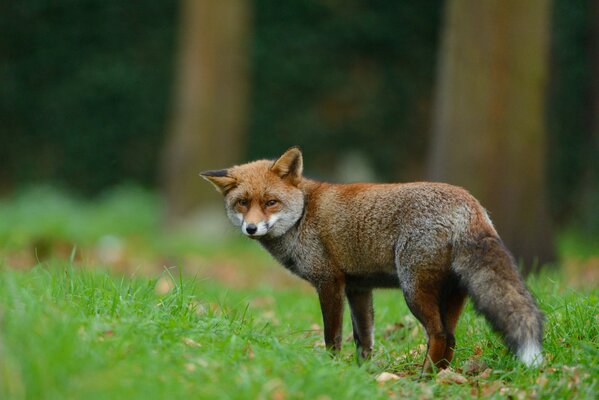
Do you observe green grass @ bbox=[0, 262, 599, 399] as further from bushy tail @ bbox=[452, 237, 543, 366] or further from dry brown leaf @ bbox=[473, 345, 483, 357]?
bushy tail @ bbox=[452, 237, 543, 366]

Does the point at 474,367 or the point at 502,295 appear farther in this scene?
the point at 474,367

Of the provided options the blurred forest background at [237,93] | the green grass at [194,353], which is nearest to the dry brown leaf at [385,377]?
the green grass at [194,353]

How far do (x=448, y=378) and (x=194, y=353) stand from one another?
5.40ft

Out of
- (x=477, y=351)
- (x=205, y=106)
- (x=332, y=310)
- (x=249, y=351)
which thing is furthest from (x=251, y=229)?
(x=205, y=106)

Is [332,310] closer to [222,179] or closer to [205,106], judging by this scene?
[222,179]

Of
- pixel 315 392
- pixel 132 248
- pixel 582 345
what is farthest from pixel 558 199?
pixel 315 392

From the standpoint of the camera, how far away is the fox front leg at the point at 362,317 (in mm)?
6012

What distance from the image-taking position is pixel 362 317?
237 inches

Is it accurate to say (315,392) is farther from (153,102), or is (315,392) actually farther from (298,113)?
(153,102)

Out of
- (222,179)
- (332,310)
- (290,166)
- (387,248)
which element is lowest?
(332,310)

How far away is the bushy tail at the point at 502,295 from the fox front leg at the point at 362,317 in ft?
3.65

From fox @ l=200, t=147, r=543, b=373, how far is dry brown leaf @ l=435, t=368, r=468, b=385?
0.08 meters

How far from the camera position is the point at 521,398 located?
466 centimetres

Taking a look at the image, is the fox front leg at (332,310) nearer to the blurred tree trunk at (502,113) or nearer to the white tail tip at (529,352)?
the white tail tip at (529,352)
